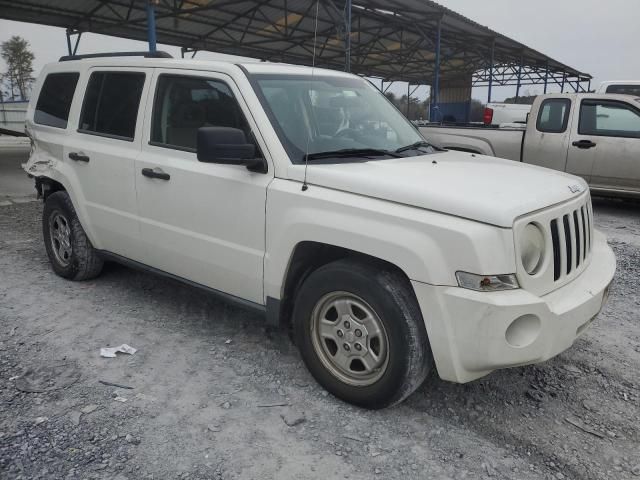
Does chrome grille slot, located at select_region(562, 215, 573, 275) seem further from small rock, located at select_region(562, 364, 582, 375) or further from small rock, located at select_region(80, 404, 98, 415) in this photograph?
small rock, located at select_region(80, 404, 98, 415)

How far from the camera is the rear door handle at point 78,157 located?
13.8 feet

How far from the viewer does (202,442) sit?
262 centimetres

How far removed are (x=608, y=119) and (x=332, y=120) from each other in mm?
6388

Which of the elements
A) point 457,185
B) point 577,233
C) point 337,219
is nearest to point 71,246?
point 337,219

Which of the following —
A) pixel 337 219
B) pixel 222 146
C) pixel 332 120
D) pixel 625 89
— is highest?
pixel 625 89

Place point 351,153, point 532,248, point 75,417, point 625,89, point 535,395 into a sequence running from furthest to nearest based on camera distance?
point 625,89 → point 351,153 → point 535,395 → point 75,417 → point 532,248

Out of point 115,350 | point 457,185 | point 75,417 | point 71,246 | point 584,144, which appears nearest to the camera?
point 457,185

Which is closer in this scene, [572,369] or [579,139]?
[572,369]

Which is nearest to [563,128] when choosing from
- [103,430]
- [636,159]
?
[636,159]

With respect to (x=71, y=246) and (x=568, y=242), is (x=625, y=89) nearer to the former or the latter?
(x=568, y=242)

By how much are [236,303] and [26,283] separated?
8.16 feet

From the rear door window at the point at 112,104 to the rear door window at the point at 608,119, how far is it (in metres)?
6.82

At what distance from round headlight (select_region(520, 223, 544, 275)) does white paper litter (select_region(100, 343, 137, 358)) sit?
8.19ft

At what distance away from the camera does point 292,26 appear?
17.3 m
